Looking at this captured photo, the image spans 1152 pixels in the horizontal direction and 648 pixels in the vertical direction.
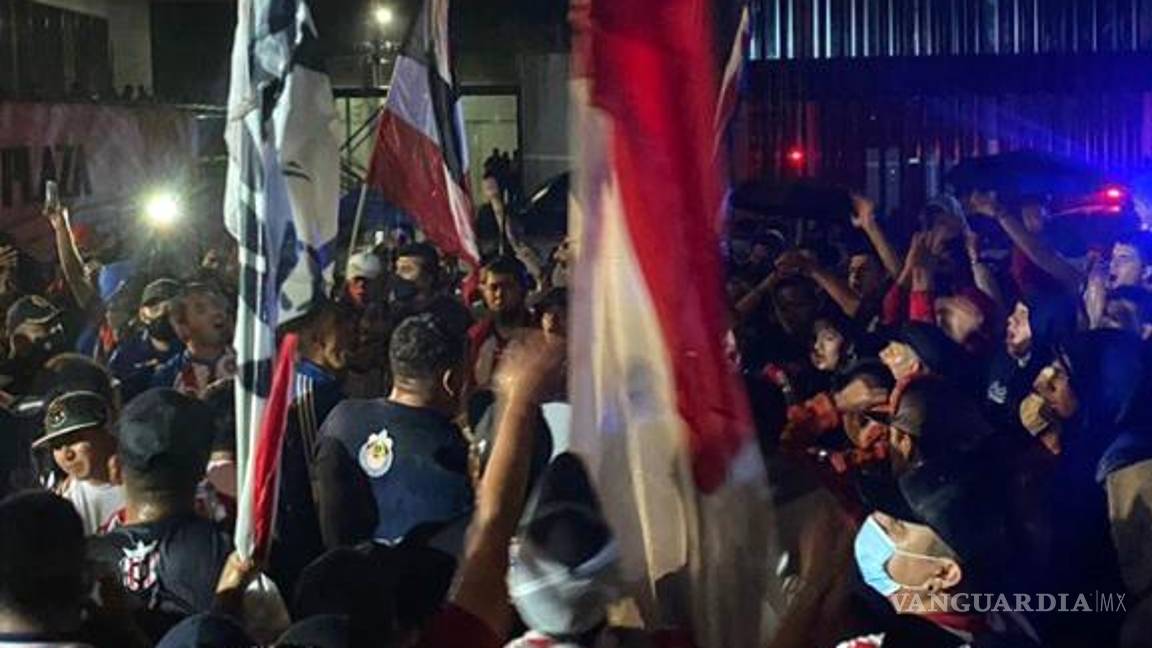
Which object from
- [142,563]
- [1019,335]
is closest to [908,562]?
[142,563]

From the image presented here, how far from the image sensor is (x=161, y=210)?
1261 cm

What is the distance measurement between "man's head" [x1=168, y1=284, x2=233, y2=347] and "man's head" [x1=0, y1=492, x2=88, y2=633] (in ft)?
9.92

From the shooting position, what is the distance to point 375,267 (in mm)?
8352

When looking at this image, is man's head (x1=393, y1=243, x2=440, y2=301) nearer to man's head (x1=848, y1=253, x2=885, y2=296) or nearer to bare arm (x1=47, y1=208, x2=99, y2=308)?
bare arm (x1=47, y1=208, x2=99, y2=308)

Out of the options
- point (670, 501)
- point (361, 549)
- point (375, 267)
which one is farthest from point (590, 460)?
point (375, 267)

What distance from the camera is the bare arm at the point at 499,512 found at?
12.5ft

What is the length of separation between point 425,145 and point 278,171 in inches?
118

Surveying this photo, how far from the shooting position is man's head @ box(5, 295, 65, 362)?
22.4 feet

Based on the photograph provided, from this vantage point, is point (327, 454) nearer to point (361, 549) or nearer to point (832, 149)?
point (361, 549)

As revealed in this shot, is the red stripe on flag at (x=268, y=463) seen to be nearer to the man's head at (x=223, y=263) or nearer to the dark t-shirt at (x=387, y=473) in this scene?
the dark t-shirt at (x=387, y=473)

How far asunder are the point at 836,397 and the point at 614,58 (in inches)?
59.8

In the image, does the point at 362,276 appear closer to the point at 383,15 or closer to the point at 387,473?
the point at 387,473

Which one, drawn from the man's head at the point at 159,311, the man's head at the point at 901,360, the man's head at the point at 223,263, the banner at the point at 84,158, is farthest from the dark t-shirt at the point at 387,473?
the banner at the point at 84,158

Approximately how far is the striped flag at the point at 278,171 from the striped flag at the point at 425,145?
9.23ft
